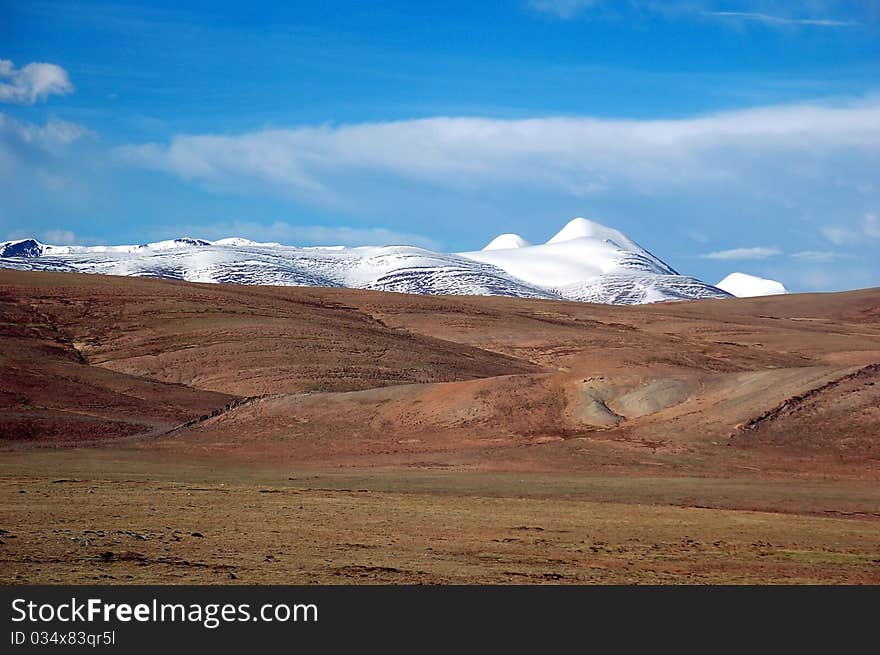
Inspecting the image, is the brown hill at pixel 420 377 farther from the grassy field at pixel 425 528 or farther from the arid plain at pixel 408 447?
the grassy field at pixel 425 528

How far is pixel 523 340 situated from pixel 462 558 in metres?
73.4

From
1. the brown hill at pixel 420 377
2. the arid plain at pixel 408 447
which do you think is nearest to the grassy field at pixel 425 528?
the arid plain at pixel 408 447

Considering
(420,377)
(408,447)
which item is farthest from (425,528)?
(420,377)

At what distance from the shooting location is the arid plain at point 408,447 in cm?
2314

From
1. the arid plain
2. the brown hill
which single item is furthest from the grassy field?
the brown hill

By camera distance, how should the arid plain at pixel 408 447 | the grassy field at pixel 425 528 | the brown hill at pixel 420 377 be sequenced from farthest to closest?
1. the brown hill at pixel 420 377
2. the arid plain at pixel 408 447
3. the grassy field at pixel 425 528

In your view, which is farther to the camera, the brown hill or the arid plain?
the brown hill

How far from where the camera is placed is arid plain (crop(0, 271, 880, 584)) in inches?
911

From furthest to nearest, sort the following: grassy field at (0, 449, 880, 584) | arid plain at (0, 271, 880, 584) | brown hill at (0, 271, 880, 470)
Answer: brown hill at (0, 271, 880, 470), arid plain at (0, 271, 880, 584), grassy field at (0, 449, 880, 584)

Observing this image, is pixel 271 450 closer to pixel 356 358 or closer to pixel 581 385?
pixel 581 385

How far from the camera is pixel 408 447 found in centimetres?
4888

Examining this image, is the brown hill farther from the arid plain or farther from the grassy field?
Result: the grassy field

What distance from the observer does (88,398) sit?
64.2 m
